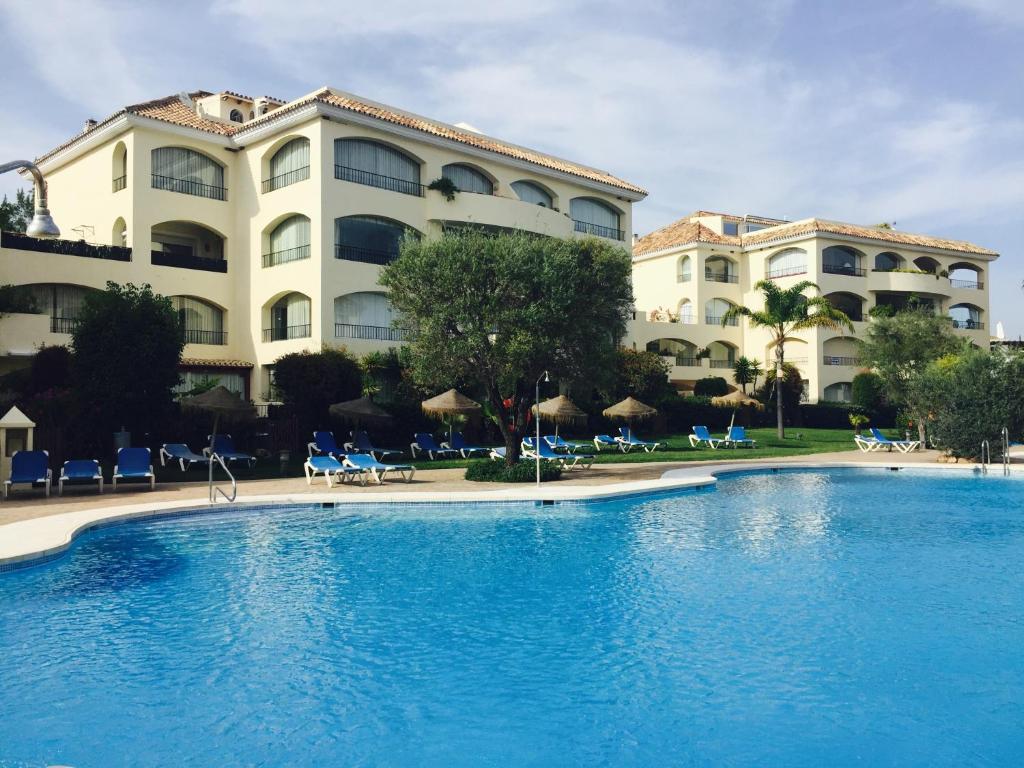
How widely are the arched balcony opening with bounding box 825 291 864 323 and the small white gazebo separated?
44.8 metres

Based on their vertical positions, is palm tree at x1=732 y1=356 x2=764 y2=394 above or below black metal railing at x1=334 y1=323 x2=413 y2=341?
below

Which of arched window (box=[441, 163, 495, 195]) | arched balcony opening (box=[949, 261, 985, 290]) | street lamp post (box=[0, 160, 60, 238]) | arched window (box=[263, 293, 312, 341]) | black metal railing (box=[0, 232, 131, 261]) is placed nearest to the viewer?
street lamp post (box=[0, 160, 60, 238])

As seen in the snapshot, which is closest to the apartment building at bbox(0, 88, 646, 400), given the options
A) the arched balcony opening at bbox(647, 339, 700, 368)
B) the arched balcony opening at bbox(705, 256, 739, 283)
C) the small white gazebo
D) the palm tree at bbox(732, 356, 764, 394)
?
the small white gazebo

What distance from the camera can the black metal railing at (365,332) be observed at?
100 feet

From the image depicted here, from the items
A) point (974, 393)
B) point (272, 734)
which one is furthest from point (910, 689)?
point (974, 393)

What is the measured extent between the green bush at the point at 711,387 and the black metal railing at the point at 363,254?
748 inches

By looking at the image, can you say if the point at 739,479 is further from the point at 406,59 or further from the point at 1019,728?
the point at 1019,728

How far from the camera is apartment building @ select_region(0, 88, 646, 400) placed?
29938mm

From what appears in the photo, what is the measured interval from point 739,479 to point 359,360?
14.3 metres

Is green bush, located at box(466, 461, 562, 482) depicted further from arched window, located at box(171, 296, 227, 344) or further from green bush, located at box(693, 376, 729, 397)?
green bush, located at box(693, 376, 729, 397)

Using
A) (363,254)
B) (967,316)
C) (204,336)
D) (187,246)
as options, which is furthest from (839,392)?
(187,246)

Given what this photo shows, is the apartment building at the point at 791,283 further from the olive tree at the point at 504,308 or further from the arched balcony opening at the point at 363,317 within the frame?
the olive tree at the point at 504,308

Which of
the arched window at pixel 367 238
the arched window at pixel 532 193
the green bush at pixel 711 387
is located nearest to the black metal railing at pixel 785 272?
the green bush at pixel 711 387

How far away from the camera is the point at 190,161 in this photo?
32.2m
